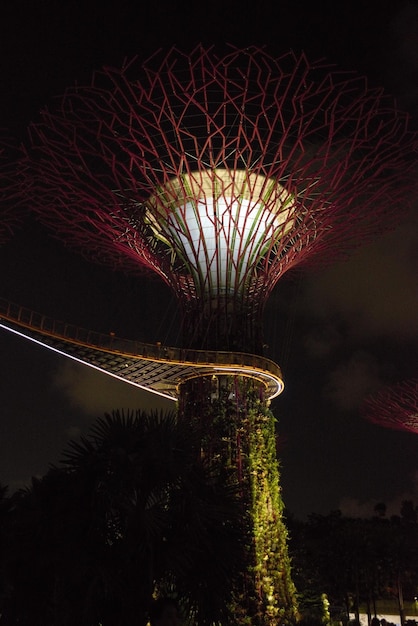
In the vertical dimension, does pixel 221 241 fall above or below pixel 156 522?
above

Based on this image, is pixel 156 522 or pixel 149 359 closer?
pixel 156 522

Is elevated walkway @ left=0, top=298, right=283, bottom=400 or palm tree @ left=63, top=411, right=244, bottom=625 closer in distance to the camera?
palm tree @ left=63, top=411, right=244, bottom=625

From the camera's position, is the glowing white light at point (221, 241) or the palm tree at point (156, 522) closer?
the palm tree at point (156, 522)

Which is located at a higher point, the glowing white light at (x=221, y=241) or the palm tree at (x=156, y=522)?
the glowing white light at (x=221, y=241)

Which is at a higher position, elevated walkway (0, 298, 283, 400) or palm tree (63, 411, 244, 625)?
elevated walkway (0, 298, 283, 400)

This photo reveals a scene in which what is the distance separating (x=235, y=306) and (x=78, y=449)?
15692 millimetres

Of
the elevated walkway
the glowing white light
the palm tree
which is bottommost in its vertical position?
the palm tree

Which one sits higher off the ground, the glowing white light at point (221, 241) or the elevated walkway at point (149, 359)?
the glowing white light at point (221, 241)

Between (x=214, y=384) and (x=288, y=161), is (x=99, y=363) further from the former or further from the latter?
(x=288, y=161)

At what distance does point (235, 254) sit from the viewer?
91.1 feet

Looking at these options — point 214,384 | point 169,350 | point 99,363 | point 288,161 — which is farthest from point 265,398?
point 288,161

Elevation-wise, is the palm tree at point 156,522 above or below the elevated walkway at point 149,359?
below

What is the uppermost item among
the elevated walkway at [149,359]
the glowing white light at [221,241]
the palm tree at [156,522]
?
the glowing white light at [221,241]

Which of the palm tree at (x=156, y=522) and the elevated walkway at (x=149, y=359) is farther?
the elevated walkway at (x=149, y=359)
